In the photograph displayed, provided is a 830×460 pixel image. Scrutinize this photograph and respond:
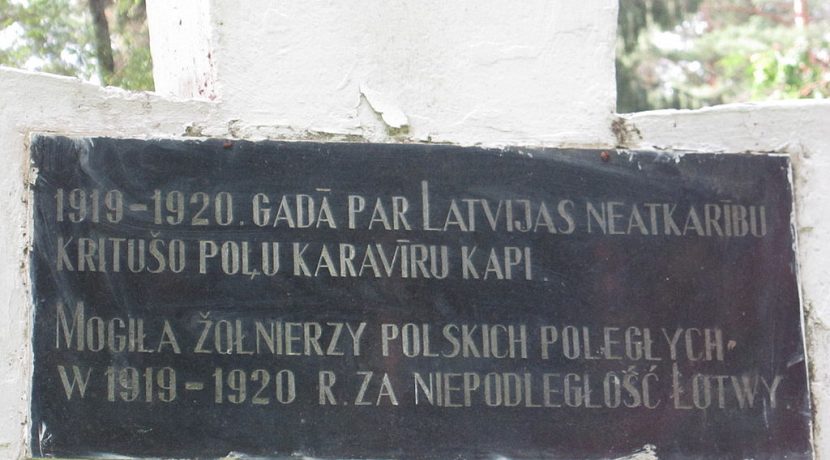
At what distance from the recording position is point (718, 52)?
1798 cm

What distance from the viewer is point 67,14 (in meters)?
6.30

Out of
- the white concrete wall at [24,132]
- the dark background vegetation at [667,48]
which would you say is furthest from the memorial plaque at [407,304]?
the dark background vegetation at [667,48]

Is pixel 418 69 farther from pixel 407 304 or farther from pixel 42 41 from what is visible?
pixel 42 41

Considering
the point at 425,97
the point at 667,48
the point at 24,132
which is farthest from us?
the point at 667,48

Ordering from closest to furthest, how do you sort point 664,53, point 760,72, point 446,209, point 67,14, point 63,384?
point 63,384 < point 446,209 < point 67,14 < point 760,72 < point 664,53

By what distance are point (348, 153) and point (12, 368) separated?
95 cm

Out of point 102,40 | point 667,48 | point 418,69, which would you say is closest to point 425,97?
point 418,69

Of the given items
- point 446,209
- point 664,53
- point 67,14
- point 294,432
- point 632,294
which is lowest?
point 294,432

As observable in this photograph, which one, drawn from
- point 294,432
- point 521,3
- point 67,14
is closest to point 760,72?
point 67,14

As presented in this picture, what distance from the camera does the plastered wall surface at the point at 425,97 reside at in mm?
3611

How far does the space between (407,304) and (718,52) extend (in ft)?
49.4

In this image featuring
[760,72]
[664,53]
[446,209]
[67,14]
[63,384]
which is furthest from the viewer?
[664,53]

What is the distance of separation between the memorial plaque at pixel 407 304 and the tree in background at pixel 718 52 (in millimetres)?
7147

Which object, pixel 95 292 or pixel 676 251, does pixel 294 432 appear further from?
pixel 676 251
